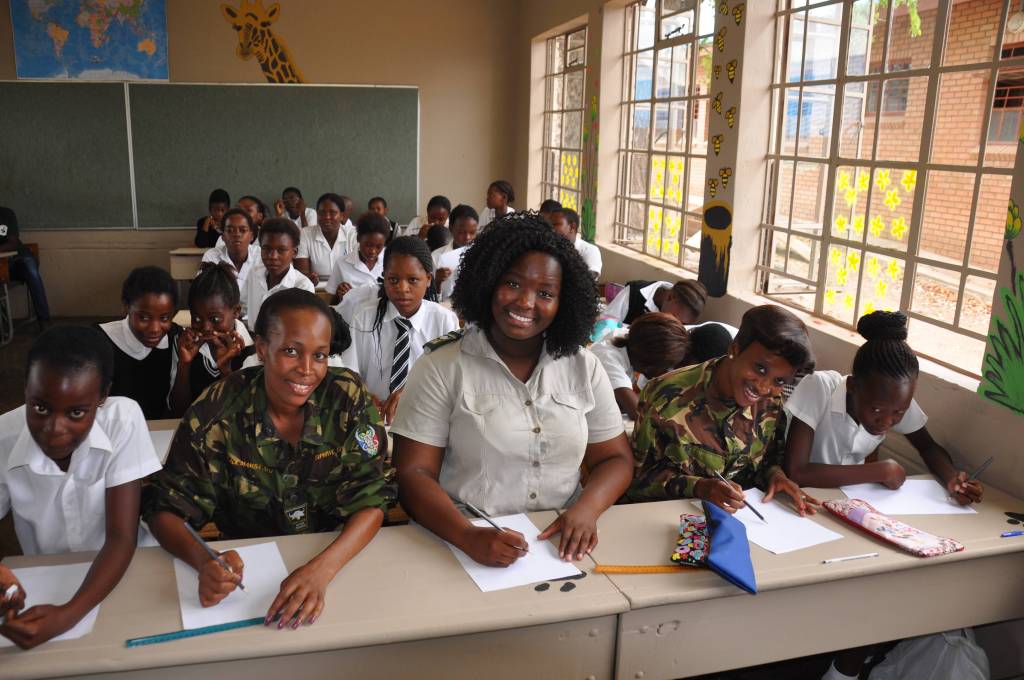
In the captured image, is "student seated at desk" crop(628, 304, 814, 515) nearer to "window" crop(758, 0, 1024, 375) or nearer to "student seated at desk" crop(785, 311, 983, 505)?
"student seated at desk" crop(785, 311, 983, 505)

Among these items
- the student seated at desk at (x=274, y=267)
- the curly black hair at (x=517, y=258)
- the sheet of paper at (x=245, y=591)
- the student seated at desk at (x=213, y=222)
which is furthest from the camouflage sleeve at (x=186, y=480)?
the student seated at desk at (x=213, y=222)

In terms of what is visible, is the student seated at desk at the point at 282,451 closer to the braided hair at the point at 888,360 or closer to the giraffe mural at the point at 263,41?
the braided hair at the point at 888,360

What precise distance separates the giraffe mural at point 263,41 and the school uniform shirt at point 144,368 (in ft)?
17.1

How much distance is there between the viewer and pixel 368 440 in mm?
1619

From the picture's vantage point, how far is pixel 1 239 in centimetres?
620

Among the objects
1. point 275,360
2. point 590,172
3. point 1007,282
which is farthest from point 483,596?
point 590,172

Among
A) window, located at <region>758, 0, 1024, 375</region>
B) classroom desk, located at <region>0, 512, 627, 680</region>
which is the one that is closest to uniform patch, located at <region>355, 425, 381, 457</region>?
classroom desk, located at <region>0, 512, 627, 680</region>

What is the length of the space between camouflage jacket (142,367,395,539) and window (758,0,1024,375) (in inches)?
83.2

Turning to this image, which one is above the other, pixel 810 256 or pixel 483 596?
pixel 810 256

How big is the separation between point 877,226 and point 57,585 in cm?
300

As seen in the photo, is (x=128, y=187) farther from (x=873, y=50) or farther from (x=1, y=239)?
(x=873, y=50)

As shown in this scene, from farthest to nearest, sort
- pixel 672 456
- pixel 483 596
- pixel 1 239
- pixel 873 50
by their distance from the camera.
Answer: pixel 1 239
pixel 873 50
pixel 672 456
pixel 483 596

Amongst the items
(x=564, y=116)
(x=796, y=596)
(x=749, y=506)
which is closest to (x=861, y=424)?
(x=749, y=506)

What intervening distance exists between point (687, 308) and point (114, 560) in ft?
7.91
